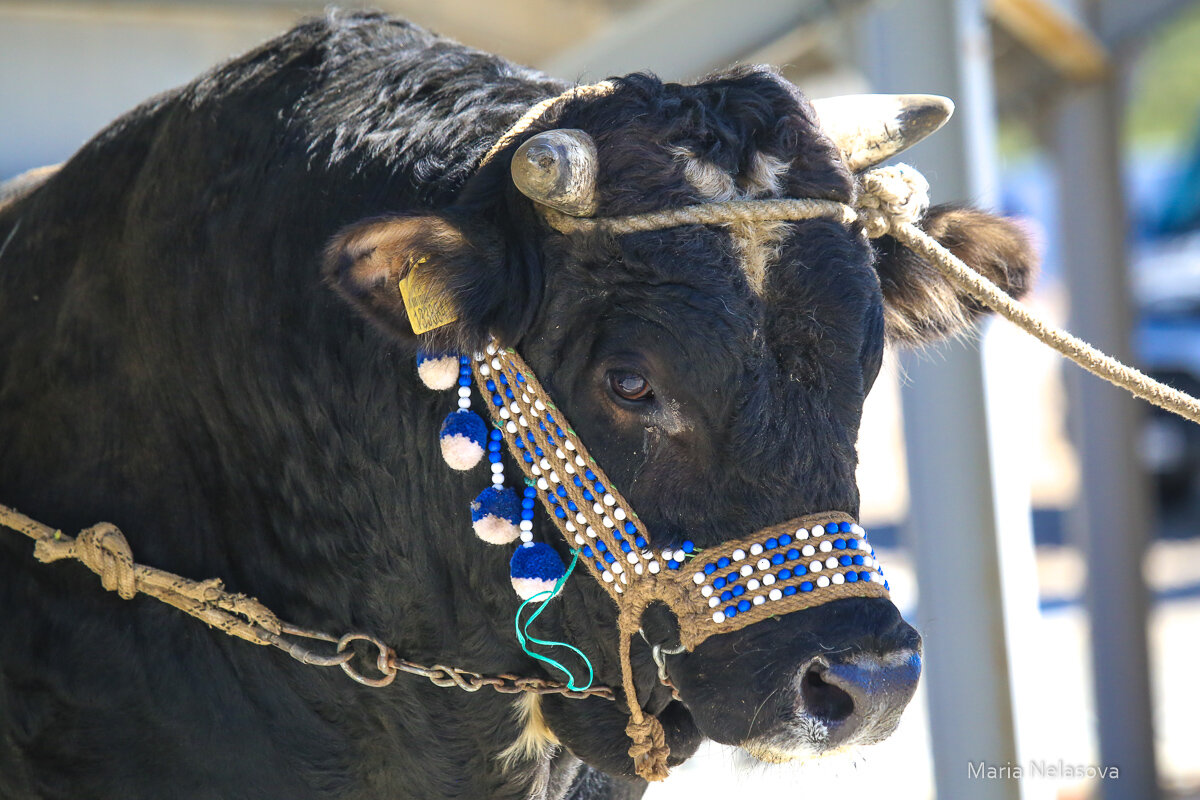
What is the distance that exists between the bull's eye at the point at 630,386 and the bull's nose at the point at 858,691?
543 millimetres

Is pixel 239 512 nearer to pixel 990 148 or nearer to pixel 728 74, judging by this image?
pixel 728 74

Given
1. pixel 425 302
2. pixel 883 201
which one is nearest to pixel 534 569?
pixel 425 302

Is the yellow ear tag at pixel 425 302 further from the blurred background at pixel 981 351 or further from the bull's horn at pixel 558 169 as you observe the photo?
the blurred background at pixel 981 351

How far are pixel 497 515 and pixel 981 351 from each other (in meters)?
2.24

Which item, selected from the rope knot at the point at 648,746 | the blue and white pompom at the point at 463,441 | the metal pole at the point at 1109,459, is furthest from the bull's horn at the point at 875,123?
the metal pole at the point at 1109,459

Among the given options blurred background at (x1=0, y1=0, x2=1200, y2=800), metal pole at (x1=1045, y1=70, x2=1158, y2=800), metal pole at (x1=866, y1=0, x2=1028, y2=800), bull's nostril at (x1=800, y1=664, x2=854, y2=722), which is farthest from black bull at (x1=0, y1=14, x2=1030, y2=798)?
metal pole at (x1=1045, y1=70, x2=1158, y2=800)

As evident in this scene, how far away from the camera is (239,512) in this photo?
251 centimetres

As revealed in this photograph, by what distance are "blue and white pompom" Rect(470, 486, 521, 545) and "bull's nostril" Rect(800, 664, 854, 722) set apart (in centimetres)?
61

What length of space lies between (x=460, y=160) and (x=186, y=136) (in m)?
0.64

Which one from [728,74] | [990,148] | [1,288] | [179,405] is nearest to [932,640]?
[990,148]

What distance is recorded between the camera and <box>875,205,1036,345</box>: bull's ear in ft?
8.75

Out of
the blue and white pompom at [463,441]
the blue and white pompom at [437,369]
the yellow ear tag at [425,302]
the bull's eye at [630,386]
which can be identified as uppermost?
the yellow ear tag at [425,302]

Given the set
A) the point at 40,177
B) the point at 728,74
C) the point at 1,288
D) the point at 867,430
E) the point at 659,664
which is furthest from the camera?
the point at 867,430

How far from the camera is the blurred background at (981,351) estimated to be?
3.89 m
